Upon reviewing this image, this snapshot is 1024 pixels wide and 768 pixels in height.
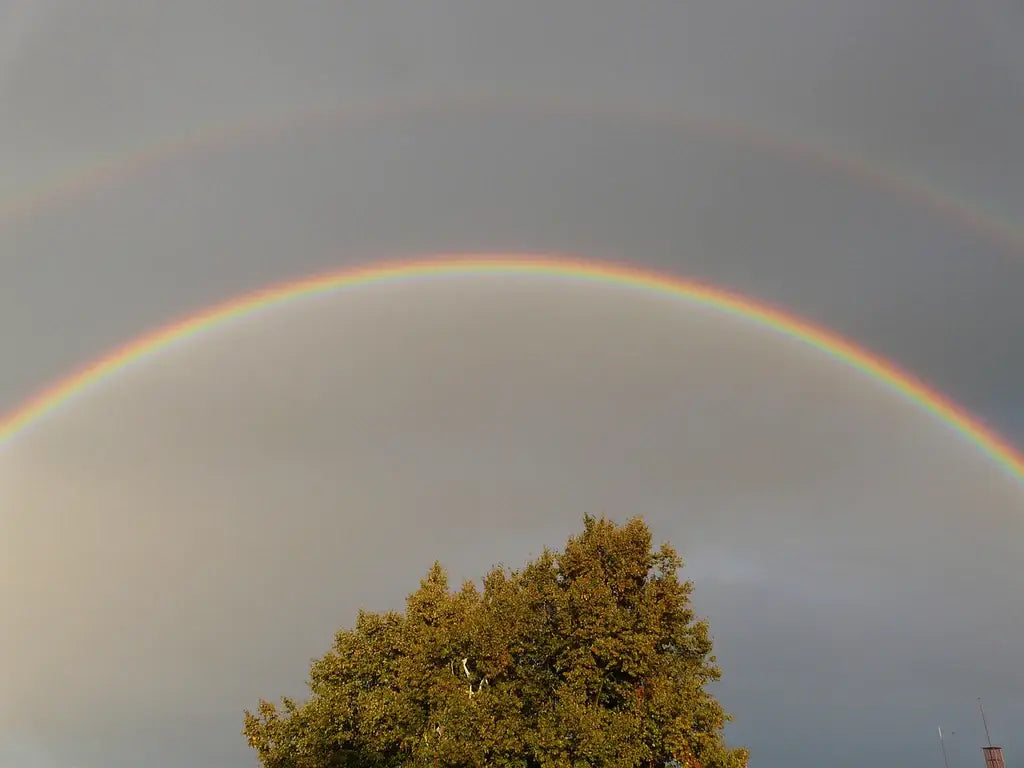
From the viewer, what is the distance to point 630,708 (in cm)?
3152

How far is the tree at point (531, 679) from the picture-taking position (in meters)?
31.0

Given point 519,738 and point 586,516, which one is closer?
point 519,738

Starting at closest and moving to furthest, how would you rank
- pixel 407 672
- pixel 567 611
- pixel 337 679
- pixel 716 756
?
pixel 716 756 < pixel 567 611 < pixel 407 672 < pixel 337 679

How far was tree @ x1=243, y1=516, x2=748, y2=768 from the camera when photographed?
3095cm

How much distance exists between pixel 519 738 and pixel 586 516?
9.59 meters

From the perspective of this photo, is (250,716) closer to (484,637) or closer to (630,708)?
(484,637)

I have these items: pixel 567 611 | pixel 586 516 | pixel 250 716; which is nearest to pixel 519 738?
→ pixel 567 611

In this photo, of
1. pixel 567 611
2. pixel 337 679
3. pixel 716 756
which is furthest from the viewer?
pixel 337 679

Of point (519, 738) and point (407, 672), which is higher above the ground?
point (407, 672)

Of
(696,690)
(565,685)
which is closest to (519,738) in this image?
(565,685)

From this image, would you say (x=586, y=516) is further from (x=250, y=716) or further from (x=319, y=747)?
(x=250, y=716)

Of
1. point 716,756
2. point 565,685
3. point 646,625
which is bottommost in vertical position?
point 716,756

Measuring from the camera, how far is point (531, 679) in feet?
113

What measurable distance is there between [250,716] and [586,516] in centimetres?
1919
